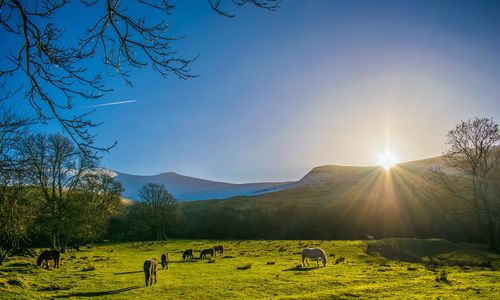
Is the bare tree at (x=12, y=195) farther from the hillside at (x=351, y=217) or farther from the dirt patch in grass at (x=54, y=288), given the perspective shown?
the hillside at (x=351, y=217)

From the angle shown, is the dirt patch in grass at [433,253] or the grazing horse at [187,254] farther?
the grazing horse at [187,254]

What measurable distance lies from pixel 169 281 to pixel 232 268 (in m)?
7.07

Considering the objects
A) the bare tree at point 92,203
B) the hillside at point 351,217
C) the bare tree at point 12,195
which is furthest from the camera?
the hillside at point 351,217

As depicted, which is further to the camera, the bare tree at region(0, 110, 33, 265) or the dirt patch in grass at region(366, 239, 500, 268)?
the dirt patch in grass at region(366, 239, 500, 268)

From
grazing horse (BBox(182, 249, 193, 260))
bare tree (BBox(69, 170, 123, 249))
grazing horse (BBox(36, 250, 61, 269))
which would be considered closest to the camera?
grazing horse (BBox(36, 250, 61, 269))

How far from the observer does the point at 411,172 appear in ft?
393

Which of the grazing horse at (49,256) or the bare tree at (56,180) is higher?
the bare tree at (56,180)

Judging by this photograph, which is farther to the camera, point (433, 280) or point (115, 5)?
point (433, 280)

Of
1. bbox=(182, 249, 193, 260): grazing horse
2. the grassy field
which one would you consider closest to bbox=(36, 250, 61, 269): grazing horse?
the grassy field

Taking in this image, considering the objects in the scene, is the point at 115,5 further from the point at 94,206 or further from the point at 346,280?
the point at 94,206

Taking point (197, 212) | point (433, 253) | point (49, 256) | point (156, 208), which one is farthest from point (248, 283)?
point (197, 212)

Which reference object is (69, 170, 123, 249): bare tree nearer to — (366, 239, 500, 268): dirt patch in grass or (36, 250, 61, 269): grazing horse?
(36, 250, 61, 269): grazing horse

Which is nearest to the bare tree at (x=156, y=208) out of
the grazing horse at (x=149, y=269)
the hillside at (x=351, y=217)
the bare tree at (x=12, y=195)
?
the hillside at (x=351, y=217)

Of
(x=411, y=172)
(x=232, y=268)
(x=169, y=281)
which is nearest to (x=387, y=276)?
(x=232, y=268)
